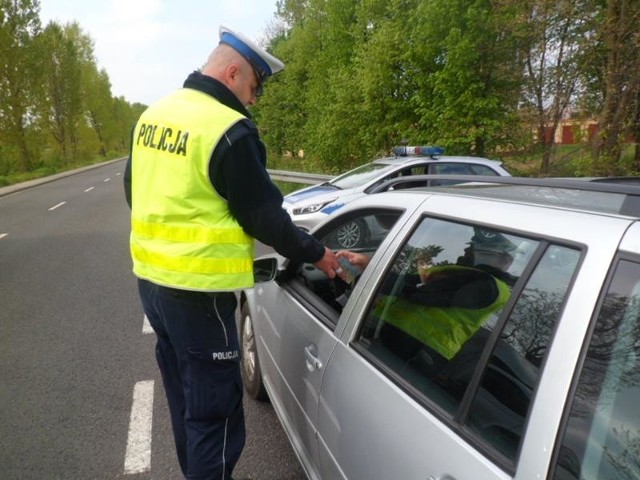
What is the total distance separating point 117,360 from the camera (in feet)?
12.2

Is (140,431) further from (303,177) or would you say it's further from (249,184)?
(303,177)

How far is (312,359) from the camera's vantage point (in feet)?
6.27

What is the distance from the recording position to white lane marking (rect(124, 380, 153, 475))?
2.53 metres

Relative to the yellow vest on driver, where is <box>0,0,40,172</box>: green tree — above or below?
above

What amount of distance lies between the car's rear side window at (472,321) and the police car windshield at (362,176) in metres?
5.57

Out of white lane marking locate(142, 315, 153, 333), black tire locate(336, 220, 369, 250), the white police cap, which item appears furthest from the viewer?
white lane marking locate(142, 315, 153, 333)

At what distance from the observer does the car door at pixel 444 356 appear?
3.59 ft

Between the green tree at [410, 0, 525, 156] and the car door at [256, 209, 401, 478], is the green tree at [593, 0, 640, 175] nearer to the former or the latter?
the green tree at [410, 0, 525, 156]

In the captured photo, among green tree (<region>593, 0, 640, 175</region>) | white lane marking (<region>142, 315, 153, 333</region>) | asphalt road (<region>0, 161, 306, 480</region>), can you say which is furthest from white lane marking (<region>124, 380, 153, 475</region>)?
green tree (<region>593, 0, 640, 175</region>)

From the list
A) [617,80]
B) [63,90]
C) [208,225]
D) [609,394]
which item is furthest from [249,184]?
[63,90]

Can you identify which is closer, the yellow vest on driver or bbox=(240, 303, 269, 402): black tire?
the yellow vest on driver

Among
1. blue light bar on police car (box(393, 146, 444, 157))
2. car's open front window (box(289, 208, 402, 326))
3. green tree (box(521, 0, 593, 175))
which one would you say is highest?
green tree (box(521, 0, 593, 175))

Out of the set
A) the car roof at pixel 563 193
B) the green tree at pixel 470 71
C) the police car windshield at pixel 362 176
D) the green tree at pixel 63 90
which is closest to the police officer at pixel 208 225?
the car roof at pixel 563 193

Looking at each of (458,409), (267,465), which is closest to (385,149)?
(267,465)
